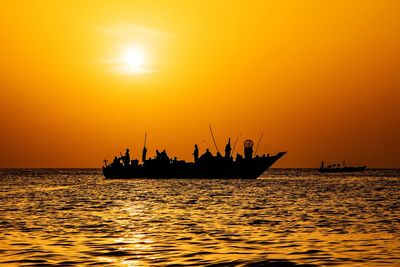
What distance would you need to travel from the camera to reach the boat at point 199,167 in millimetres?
112562

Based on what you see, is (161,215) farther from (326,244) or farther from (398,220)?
(326,244)

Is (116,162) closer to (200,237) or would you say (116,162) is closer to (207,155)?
(207,155)

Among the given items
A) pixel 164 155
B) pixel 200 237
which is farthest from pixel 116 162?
pixel 200 237

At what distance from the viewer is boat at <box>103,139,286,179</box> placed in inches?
4432

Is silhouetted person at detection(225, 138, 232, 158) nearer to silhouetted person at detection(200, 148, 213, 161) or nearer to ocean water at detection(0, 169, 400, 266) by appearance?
silhouetted person at detection(200, 148, 213, 161)

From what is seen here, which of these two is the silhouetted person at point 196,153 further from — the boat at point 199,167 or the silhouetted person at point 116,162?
the silhouetted person at point 116,162

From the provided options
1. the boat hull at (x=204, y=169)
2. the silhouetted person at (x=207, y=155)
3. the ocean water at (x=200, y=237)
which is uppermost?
the silhouetted person at (x=207, y=155)

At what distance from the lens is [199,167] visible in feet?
379

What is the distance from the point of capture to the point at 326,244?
82.9 feet

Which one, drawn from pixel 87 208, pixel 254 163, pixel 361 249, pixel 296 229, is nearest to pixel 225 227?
pixel 296 229

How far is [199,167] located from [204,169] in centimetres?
95

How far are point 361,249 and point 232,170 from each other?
91.6 m

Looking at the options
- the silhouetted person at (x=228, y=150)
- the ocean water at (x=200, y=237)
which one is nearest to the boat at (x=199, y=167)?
the silhouetted person at (x=228, y=150)

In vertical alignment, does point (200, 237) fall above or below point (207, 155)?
below
